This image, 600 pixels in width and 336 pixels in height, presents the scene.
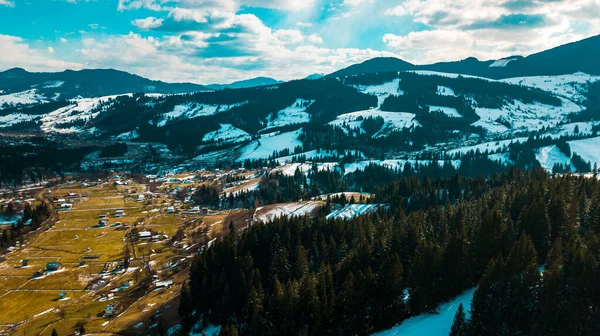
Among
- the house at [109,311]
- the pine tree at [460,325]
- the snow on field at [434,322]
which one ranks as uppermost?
the pine tree at [460,325]

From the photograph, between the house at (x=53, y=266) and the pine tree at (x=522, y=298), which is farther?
the house at (x=53, y=266)

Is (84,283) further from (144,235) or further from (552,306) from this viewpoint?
(552,306)

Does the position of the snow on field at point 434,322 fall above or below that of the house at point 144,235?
above

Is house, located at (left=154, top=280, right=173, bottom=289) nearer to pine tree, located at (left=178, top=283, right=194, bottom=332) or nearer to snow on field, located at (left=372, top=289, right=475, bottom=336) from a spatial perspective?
pine tree, located at (left=178, top=283, right=194, bottom=332)

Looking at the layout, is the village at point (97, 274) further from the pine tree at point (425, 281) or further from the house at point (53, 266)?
the pine tree at point (425, 281)

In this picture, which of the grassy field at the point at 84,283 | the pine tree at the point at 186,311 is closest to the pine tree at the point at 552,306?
the pine tree at the point at 186,311

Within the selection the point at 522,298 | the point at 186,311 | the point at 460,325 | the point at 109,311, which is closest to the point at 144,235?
the point at 109,311

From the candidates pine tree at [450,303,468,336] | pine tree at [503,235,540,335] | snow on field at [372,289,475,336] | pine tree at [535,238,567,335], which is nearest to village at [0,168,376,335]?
snow on field at [372,289,475,336]
